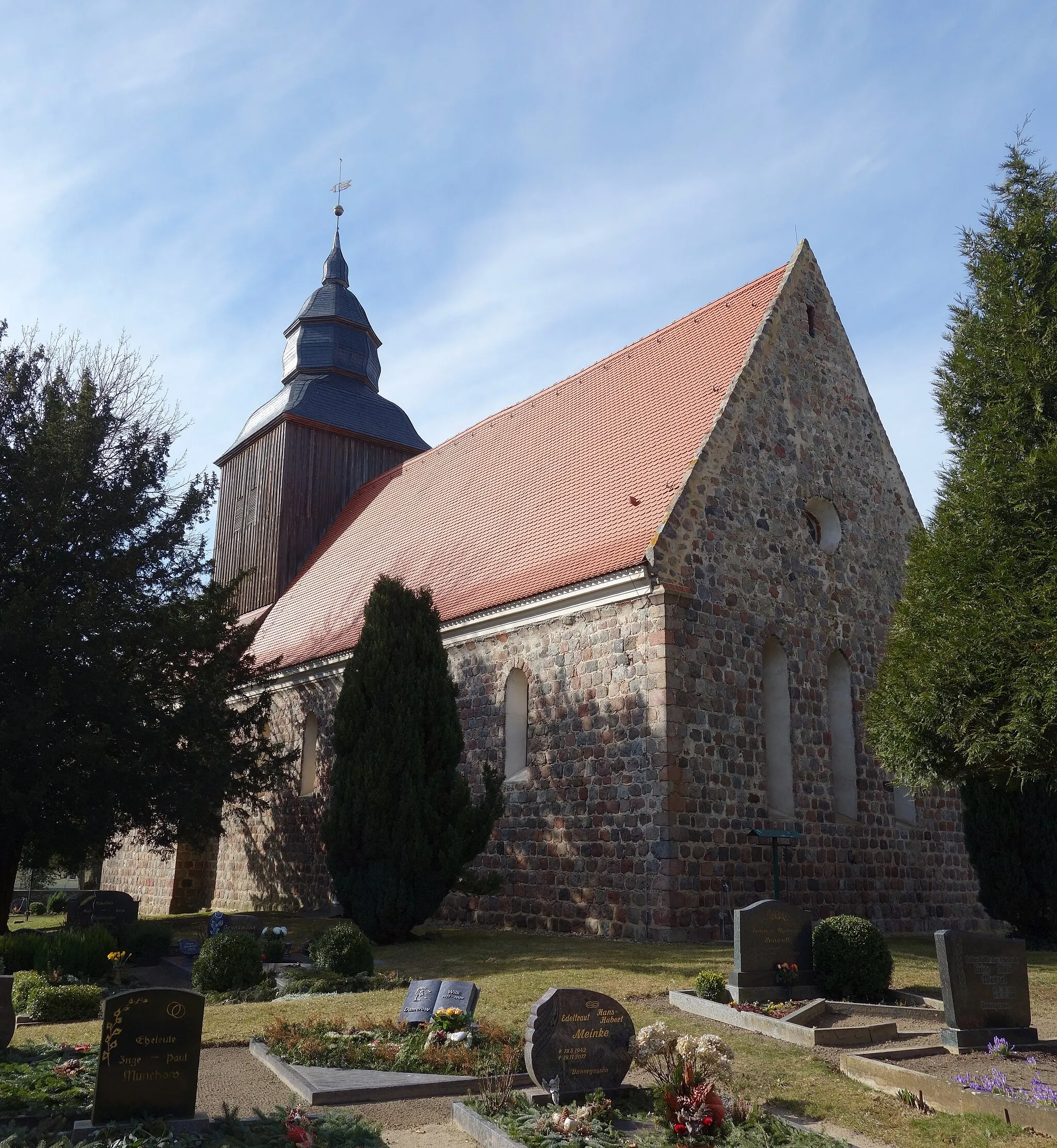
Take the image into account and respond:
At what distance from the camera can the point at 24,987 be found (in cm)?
985

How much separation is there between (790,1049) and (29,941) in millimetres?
8858

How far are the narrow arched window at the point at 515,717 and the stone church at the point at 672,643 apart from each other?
0.11 ft

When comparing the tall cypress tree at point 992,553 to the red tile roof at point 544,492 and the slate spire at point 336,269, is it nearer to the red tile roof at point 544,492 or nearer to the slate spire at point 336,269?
the red tile roof at point 544,492

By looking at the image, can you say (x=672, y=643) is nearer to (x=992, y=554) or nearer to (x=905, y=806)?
(x=992, y=554)

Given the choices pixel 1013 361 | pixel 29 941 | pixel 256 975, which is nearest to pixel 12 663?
pixel 29 941

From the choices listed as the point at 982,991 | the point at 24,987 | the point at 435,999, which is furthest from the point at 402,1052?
the point at 24,987

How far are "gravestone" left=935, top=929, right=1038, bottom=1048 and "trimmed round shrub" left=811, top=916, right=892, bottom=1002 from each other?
1.50m

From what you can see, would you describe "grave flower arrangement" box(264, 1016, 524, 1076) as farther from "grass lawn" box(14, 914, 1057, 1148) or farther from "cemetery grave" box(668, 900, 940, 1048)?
"cemetery grave" box(668, 900, 940, 1048)

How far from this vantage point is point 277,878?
20.2m

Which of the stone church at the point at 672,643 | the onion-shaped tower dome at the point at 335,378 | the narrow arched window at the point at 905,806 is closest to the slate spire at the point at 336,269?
the onion-shaped tower dome at the point at 335,378

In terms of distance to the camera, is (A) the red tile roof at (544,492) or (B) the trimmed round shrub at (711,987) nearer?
(B) the trimmed round shrub at (711,987)

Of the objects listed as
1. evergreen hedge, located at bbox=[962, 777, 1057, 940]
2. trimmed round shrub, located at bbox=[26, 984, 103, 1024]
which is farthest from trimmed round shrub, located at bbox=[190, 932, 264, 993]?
evergreen hedge, located at bbox=[962, 777, 1057, 940]

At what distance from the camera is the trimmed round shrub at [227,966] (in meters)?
10.6

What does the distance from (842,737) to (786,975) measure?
718 cm
